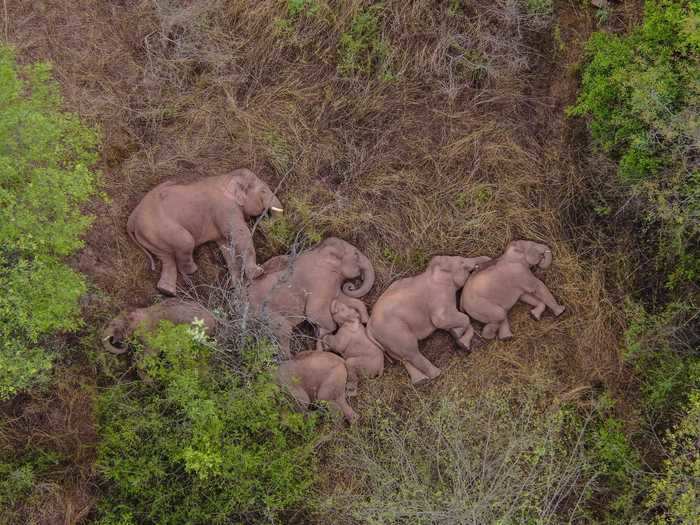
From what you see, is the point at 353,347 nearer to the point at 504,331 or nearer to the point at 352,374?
the point at 352,374

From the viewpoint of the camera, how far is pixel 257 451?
193 inches

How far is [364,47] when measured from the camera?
5637 mm

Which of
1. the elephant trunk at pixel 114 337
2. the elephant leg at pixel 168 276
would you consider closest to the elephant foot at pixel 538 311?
the elephant leg at pixel 168 276

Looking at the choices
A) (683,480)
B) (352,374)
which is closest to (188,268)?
(352,374)

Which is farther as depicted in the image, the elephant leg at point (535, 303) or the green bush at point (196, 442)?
the elephant leg at point (535, 303)

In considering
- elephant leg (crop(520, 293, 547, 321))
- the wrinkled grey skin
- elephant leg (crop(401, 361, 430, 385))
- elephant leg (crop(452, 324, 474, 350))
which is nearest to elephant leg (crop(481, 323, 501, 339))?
elephant leg (crop(452, 324, 474, 350))

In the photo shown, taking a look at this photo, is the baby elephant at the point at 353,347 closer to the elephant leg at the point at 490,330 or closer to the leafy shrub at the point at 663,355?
the elephant leg at the point at 490,330

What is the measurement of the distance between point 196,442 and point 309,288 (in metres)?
1.60

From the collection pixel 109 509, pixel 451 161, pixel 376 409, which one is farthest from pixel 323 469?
pixel 451 161

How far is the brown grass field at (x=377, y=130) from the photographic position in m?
5.58

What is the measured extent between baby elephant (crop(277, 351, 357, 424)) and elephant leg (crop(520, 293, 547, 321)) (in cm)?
176

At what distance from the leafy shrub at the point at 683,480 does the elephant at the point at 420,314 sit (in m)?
1.82

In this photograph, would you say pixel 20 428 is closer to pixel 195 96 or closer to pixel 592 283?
pixel 195 96

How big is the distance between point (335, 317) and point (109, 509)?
241 centimetres
